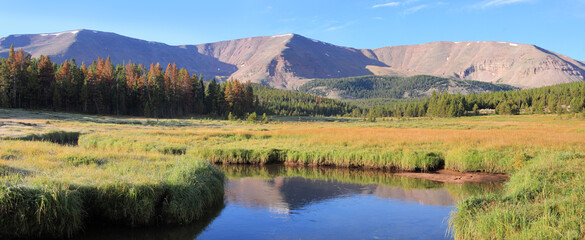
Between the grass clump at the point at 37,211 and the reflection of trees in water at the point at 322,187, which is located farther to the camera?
the reflection of trees in water at the point at 322,187

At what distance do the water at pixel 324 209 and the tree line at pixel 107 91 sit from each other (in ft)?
258

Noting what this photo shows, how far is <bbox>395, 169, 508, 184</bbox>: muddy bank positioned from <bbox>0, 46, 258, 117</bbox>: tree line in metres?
81.6

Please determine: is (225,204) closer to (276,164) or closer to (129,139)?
(276,164)

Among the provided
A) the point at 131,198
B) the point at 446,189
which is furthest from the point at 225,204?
the point at 446,189

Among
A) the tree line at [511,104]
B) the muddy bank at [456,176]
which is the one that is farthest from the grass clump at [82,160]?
the tree line at [511,104]

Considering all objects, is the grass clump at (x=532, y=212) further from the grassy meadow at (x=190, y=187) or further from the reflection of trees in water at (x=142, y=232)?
the reflection of trees in water at (x=142, y=232)

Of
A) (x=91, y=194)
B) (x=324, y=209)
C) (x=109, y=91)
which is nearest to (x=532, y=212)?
(x=324, y=209)

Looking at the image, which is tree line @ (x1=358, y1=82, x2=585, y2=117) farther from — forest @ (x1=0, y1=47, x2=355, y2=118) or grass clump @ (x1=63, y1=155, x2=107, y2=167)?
grass clump @ (x1=63, y1=155, x2=107, y2=167)

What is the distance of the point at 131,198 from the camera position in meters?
12.4

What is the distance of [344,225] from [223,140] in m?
23.6

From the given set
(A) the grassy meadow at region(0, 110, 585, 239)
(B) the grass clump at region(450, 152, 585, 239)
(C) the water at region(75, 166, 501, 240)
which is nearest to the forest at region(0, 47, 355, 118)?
(A) the grassy meadow at region(0, 110, 585, 239)

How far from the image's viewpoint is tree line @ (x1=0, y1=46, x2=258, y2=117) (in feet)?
268

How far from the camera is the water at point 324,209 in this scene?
12.9 metres

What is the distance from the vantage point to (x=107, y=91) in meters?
94.8
